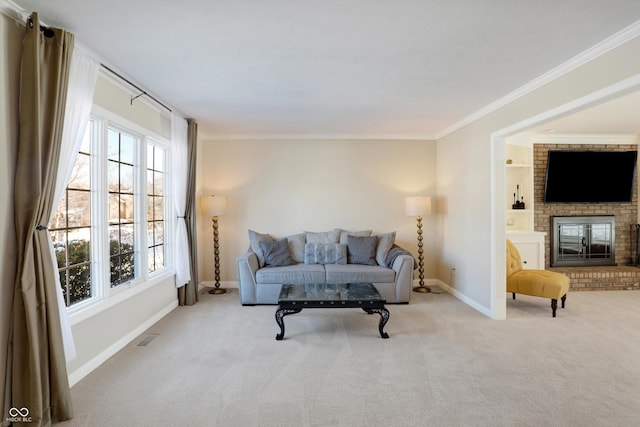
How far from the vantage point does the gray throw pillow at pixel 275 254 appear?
198 inches

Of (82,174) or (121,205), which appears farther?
(121,205)

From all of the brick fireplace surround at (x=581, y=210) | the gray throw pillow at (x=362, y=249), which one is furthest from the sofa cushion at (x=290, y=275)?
the brick fireplace surround at (x=581, y=210)

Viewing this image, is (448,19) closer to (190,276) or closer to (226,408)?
(226,408)

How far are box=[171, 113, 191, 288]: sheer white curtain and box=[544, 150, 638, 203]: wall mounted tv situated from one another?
19.3 feet

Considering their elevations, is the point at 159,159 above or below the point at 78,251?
above

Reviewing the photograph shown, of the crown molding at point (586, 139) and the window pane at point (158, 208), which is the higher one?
the crown molding at point (586, 139)

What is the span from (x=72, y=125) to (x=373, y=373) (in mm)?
2957

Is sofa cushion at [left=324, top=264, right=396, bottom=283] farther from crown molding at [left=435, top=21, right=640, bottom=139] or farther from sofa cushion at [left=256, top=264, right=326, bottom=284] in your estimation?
crown molding at [left=435, top=21, right=640, bottom=139]

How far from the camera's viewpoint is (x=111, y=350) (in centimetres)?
311

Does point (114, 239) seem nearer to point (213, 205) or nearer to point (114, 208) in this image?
point (114, 208)

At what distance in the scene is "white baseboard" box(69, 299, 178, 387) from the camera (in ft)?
8.72

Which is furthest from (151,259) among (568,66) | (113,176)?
(568,66)

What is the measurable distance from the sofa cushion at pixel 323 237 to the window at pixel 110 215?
7.06ft

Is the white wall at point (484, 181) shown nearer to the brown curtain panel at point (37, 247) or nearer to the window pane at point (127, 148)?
the brown curtain panel at point (37, 247)
